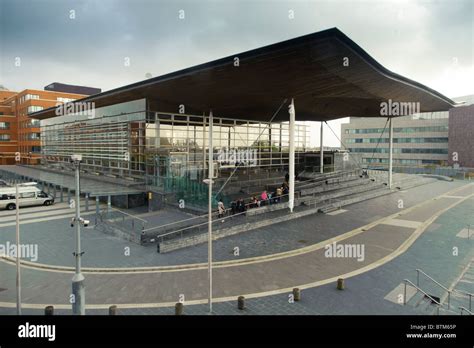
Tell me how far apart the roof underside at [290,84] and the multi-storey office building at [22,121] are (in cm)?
4006

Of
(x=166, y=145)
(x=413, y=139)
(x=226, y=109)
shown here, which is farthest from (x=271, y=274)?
(x=413, y=139)

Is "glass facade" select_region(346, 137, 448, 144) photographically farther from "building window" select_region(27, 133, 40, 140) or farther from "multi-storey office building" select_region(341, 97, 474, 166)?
"building window" select_region(27, 133, 40, 140)

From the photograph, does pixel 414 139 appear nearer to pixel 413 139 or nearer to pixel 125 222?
pixel 413 139

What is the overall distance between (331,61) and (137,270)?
42.2 ft

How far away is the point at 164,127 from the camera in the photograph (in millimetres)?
28031

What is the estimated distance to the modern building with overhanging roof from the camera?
598 inches

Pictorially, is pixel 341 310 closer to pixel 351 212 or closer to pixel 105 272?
pixel 105 272

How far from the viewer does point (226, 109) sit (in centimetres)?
2848

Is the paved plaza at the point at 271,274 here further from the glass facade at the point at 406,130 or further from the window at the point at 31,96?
the glass facade at the point at 406,130

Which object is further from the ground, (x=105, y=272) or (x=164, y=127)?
(x=164, y=127)

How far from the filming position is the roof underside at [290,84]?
13703 mm

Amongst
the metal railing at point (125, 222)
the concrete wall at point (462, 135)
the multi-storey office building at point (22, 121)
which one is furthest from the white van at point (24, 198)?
the concrete wall at point (462, 135)

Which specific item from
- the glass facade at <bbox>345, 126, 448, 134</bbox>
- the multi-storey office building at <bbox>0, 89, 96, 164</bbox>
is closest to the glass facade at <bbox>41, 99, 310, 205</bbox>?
the multi-storey office building at <bbox>0, 89, 96, 164</bbox>
